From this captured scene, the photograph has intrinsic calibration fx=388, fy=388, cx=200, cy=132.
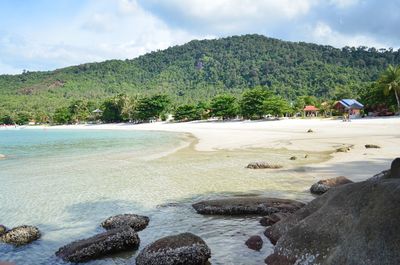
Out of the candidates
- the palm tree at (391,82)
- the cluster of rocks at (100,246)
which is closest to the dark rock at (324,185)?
the cluster of rocks at (100,246)

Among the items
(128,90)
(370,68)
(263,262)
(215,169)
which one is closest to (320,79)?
(370,68)

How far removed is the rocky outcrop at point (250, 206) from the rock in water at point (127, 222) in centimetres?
187

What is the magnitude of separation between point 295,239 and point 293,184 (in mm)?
8969

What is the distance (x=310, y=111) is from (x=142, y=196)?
91.5m

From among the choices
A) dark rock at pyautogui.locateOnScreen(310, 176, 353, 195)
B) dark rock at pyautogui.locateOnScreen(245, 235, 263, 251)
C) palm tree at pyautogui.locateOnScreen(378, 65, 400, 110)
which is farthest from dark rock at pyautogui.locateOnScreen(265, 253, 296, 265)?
palm tree at pyautogui.locateOnScreen(378, 65, 400, 110)

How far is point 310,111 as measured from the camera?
330 ft

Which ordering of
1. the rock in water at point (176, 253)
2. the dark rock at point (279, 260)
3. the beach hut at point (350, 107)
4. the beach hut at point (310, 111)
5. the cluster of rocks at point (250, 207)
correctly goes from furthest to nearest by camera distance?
the beach hut at point (310, 111) < the beach hut at point (350, 107) < the cluster of rocks at point (250, 207) < the rock in water at point (176, 253) < the dark rock at point (279, 260)

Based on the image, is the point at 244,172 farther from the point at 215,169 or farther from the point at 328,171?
the point at 328,171

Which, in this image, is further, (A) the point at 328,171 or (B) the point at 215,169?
(B) the point at 215,169

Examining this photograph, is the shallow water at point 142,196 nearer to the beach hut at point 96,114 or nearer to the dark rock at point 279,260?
the dark rock at point 279,260

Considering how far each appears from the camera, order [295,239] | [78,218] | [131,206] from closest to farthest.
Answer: [295,239]
[78,218]
[131,206]

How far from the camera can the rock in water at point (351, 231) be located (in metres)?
4.62

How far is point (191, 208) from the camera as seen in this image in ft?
39.9

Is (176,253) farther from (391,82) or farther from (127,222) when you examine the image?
(391,82)
